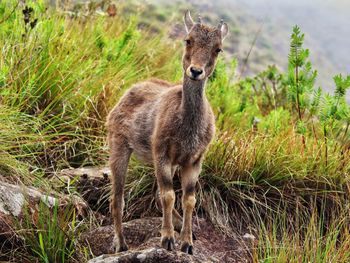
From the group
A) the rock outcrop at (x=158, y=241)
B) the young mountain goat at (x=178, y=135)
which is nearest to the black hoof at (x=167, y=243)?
the young mountain goat at (x=178, y=135)

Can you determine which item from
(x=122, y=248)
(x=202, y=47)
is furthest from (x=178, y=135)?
(x=122, y=248)

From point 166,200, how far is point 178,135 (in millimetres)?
519

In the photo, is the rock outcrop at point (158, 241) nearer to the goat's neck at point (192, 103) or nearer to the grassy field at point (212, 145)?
the grassy field at point (212, 145)

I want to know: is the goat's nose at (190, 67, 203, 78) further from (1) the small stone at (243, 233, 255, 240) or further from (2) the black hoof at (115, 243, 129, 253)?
(1) the small stone at (243, 233, 255, 240)

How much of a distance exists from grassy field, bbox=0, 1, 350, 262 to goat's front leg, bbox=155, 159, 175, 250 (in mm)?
852

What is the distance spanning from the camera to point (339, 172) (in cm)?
675

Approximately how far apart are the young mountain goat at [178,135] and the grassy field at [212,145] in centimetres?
78

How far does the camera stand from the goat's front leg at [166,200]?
4926mm

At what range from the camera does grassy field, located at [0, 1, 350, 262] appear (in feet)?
20.5

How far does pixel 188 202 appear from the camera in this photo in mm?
5129

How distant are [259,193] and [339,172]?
2.82ft

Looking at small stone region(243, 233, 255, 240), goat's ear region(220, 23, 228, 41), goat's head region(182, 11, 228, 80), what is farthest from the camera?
small stone region(243, 233, 255, 240)

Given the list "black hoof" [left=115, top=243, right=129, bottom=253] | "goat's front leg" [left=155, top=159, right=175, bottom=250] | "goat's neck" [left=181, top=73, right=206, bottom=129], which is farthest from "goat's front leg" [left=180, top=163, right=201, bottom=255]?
"black hoof" [left=115, top=243, right=129, bottom=253]

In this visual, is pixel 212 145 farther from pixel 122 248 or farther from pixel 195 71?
pixel 195 71
